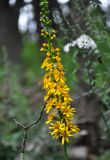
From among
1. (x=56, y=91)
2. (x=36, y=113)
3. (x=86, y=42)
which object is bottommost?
(x=56, y=91)

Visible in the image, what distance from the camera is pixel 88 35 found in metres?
4.37

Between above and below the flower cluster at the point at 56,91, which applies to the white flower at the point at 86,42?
above

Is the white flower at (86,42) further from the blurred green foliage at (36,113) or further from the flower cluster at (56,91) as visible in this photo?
the flower cluster at (56,91)

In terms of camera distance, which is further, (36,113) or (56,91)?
(36,113)

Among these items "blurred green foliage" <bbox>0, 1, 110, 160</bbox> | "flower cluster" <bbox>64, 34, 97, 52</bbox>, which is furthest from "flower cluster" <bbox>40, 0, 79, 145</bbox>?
"flower cluster" <bbox>64, 34, 97, 52</bbox>

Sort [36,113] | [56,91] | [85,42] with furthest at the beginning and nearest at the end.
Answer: [36,113] → [85,42] → [56,91]

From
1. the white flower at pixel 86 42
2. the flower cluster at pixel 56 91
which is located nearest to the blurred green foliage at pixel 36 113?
the white flower at pixel 86 42

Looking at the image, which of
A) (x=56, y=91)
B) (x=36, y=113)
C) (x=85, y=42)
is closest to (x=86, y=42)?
(x=85, y=42)

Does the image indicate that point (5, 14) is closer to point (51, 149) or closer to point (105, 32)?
point (51, 149)

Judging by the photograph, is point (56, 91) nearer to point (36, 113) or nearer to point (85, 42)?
point (85, 42)

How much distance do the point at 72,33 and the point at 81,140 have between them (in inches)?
103

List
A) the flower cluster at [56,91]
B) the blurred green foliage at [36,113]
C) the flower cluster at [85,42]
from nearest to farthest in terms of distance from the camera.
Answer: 1. the flower cluster at [56,91]
2. the flower cluster at [85,42]
3. the blurred green foliage at [36,113]

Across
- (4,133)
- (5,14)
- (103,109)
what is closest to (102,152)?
(4,133)

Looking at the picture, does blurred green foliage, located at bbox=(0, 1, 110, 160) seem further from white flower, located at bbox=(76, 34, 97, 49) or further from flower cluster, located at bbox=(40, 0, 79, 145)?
flower cluster, located at bbox=(40, 0, 79, 145)
